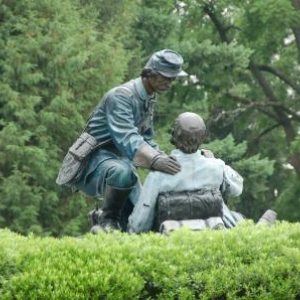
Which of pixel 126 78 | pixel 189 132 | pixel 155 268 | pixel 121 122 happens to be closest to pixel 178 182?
pixel 189 132

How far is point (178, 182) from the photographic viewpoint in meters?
8.55

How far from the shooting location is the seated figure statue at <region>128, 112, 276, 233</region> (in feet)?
27.8

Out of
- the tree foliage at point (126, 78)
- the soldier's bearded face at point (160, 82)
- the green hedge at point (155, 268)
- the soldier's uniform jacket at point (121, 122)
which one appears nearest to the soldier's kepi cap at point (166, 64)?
the soldier's bearded face at point (160, 82)

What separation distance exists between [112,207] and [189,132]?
0.99 metres

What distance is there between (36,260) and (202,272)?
1060 mm

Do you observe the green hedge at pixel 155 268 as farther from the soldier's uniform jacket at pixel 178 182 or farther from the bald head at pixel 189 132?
the bald head at pixel 189 132

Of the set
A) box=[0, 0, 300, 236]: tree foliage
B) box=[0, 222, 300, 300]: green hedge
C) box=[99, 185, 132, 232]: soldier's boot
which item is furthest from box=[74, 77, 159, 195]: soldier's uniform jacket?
box=[0, 0, 300, 236]: tree foliage

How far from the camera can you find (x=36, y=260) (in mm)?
6785

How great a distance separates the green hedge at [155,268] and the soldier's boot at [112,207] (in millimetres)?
1671

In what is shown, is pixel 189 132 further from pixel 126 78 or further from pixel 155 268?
pixel 126 78

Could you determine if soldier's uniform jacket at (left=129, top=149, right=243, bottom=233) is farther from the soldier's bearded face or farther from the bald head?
the soldier's bearded face

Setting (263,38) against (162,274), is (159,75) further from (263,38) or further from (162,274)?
(263,38)

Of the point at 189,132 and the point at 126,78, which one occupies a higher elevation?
the point at 189,132

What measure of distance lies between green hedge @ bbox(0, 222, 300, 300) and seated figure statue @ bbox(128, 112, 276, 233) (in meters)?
1.20
